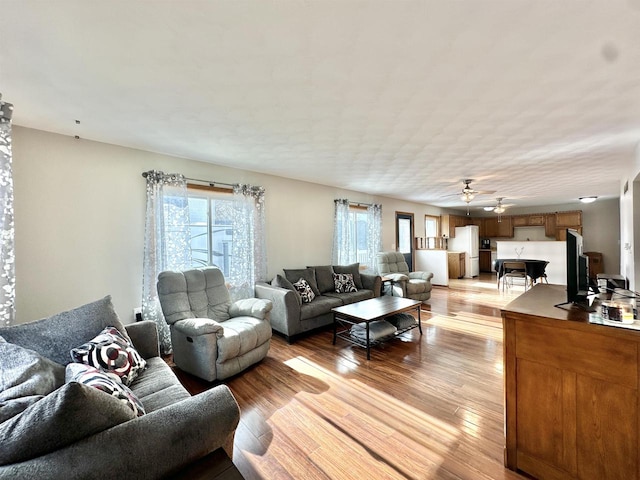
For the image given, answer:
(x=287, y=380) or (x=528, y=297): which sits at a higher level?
(x=528, y=297)

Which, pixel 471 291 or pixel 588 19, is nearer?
pixel 588 19

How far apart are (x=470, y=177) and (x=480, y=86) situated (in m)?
3.19

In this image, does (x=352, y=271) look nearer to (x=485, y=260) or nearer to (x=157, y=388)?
(x=157, y=388)

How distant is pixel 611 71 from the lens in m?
1.70

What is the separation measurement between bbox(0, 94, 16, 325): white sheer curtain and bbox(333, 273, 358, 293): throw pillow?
377 cm

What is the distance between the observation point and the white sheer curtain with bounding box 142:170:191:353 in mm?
3135

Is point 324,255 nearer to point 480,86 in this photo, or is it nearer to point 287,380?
point 287,380

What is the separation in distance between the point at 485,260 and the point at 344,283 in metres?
8.09

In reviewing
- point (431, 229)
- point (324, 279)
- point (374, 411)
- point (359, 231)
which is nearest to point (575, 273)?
point (374, 411)

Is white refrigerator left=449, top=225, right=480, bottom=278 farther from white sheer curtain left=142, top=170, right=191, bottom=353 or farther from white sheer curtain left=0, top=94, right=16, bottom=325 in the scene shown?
white sheer curtain left=0, top=94, right=16, bottom=325

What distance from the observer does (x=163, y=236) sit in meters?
3.22

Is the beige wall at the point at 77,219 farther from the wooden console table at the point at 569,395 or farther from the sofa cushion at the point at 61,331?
the wooden console table at the point at 569,395

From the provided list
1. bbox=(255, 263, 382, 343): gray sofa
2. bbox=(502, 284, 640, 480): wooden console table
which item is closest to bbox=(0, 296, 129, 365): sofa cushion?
bbox=(255, 263, 382, 343): gray sofa

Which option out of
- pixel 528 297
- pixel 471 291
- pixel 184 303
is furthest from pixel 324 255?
pixel 471 291
